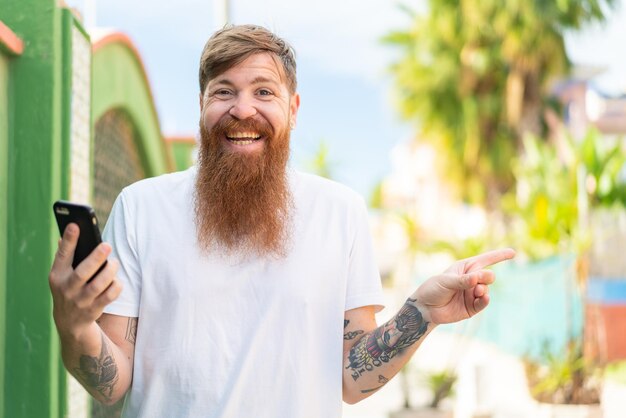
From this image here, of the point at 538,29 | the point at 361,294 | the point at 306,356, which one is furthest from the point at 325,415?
the point at 538,29

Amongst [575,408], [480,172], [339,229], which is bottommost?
[575,408]

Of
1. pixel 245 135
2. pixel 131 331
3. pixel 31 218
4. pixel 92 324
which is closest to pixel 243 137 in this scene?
pixel 245 135

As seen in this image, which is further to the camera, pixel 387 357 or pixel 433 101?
pixel 433 101

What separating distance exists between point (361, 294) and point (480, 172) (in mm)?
21810

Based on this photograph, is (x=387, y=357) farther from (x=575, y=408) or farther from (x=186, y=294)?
(x=575, y=408)

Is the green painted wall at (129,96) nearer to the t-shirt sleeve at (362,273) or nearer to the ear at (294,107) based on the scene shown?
the ear at (294,107)

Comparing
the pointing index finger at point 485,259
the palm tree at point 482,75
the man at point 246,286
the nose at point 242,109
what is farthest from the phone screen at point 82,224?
the palm tree at point 482,75

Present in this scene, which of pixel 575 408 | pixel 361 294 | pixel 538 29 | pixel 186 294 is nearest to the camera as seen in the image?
pixel 186 294

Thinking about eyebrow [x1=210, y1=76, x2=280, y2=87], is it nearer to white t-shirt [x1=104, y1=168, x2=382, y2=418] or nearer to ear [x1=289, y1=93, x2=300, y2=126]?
ear [x1=289, y1=93, x2=300, y2=126]

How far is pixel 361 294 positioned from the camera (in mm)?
2562

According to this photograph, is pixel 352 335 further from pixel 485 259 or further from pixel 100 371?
pixel 100 371

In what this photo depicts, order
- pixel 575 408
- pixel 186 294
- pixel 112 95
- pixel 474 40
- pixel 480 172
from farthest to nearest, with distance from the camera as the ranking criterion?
1. pixel 480 172
2. pixel 474 40
3. pixel 575 408
4. pixel 112 95
5. pixel 186 294

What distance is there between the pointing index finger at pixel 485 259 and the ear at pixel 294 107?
0.80 m

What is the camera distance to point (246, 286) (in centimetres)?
243
